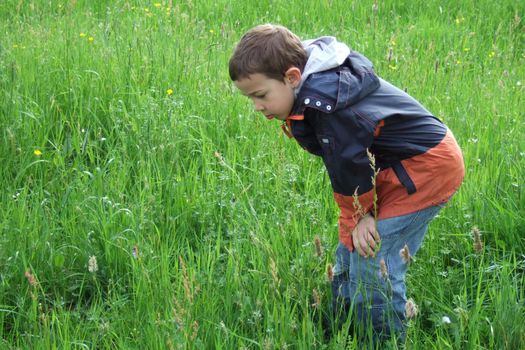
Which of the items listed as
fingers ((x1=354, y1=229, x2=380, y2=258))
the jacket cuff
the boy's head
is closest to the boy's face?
the boy's head

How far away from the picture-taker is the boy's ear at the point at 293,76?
7.73 ft

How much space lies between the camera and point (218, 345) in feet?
7.96

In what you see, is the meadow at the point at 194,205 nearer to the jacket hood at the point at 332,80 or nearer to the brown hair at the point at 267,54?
the jacket hood at the point at 332,80

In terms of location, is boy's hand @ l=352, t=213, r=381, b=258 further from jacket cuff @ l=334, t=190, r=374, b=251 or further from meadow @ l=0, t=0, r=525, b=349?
meadow @ l=0, t=0, r=525, b=349

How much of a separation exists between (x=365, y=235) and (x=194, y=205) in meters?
1.12

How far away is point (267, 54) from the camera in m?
2.35

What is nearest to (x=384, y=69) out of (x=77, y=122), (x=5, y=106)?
(x=77, y=122)

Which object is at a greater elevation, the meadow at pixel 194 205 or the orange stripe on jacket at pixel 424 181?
the orange stripe on jacket at pixel 424 181

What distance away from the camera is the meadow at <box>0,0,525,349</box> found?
8.61ft

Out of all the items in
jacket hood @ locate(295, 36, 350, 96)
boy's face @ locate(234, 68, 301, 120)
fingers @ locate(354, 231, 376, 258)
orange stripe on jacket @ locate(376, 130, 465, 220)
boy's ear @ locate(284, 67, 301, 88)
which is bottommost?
fingers @ locate(354, 231, 376, 258)

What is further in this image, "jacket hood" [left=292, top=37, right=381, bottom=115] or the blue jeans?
the blue jeans

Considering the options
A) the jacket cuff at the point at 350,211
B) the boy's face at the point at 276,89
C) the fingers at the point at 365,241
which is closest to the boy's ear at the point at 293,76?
the boy's face at the point at 276,89

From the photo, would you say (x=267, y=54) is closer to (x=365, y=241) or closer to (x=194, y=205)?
(x=365, y=241)

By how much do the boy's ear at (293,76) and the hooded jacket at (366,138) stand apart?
0.02 metres
